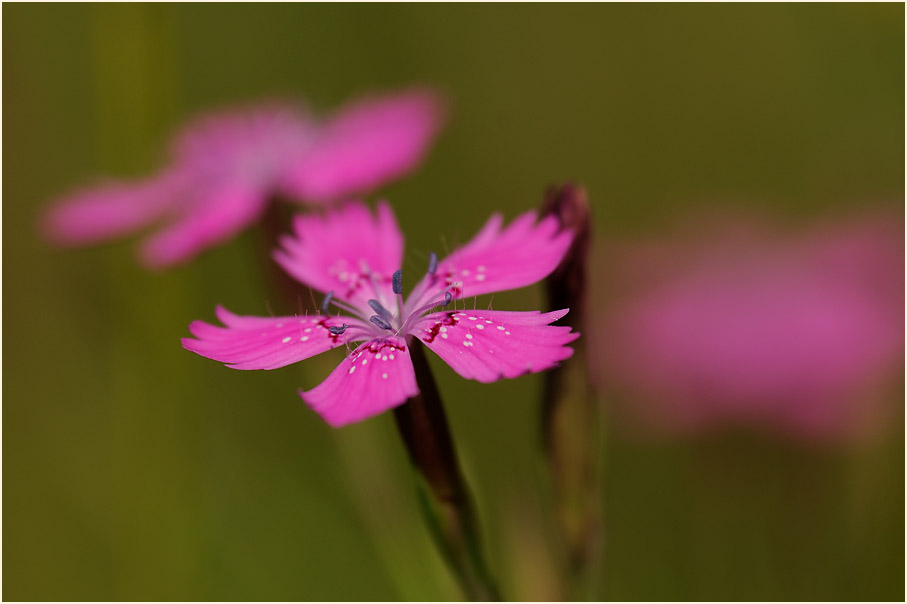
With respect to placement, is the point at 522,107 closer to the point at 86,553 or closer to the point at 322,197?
the point at 322,197

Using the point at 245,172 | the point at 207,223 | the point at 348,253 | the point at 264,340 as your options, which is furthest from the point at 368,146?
the point at 264,340

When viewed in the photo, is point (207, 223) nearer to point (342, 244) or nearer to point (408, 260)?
point (342, 244)

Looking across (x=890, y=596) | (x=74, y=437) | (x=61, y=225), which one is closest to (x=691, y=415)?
(x=890, y=596)

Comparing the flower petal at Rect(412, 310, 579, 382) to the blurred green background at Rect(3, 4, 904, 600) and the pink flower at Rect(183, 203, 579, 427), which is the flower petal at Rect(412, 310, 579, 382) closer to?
the pink flower at Rect(183, 203, 579, 427)

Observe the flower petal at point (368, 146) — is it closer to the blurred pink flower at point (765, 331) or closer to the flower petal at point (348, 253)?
the flower petal at point (348, 253)

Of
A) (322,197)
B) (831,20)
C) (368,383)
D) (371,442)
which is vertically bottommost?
(371,442)

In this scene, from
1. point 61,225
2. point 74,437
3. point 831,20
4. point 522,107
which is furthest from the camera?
point 522,107

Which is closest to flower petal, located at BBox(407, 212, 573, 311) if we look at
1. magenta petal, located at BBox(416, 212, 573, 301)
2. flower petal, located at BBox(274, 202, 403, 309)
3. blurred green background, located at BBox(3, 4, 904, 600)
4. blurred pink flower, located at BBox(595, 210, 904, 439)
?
magenta petal, located at BBox(416, 212, 573, 301)
